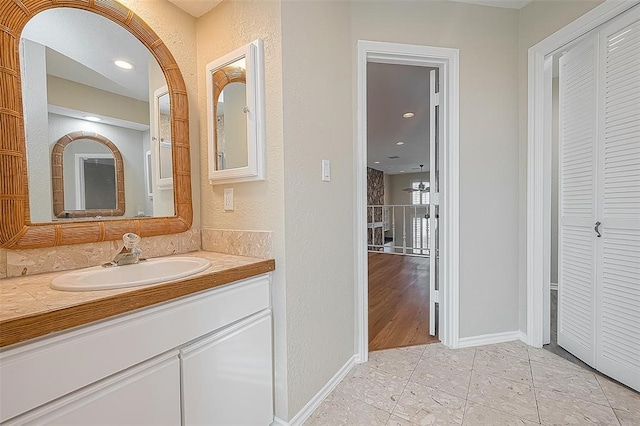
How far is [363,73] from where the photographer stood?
187cm

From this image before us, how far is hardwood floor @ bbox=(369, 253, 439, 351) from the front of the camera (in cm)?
228

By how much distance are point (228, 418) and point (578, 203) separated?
2356 mm

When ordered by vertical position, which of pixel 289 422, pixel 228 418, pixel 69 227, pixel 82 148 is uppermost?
pixel 82 148

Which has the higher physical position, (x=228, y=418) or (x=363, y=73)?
(x=363, y=73)

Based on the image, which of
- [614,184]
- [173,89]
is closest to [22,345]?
[173,89]

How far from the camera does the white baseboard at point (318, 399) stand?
53.1 inches

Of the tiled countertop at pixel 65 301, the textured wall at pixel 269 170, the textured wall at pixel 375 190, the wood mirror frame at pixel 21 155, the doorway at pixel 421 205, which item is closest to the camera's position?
the tiled countertop at pixel 65 301

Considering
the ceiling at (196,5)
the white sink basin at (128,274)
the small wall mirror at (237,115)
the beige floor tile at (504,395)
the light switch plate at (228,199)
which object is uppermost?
the ceiling at (196,5)

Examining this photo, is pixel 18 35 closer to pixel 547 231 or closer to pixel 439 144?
pixel 439 144

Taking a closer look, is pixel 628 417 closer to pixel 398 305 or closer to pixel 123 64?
pixel 398 305

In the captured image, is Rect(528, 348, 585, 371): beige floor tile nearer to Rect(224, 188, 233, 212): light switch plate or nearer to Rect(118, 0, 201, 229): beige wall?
Rect(224, 188, 233, 212): light switch plate

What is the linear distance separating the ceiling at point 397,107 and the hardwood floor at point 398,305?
7.84ft

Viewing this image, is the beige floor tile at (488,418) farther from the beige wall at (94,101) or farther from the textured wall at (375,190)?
the textured wall at (375,190)

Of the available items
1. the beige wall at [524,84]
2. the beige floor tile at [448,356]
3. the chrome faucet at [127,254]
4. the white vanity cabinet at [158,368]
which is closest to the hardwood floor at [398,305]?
the beige floor tile at [448,356]
